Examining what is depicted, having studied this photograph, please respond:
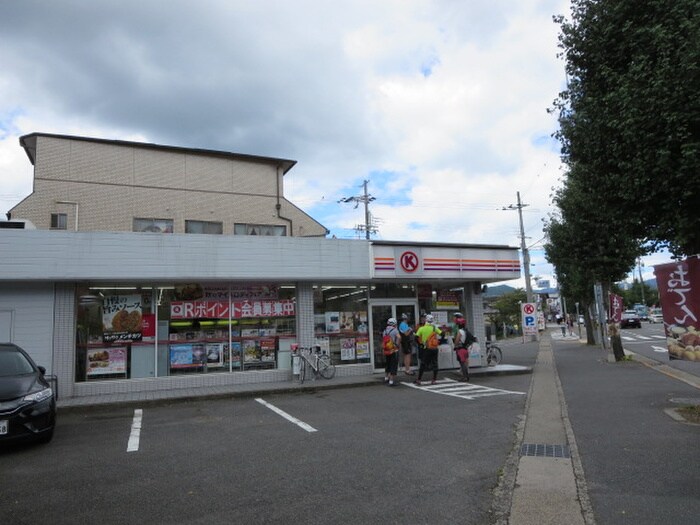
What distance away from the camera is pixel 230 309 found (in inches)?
525

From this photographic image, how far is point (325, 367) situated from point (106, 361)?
554cm

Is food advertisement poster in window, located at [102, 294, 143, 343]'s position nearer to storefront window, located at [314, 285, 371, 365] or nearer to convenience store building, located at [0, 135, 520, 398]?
convenience store building, located at [0, 135, 520, 398]

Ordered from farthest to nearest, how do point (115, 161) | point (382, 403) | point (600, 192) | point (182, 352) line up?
point (115, 161), point (182, 352), point (382, 403), point (600, 192)

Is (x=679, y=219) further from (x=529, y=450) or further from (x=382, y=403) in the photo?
(x=382, y=403)

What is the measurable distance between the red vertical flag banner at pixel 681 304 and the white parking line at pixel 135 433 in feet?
27.3

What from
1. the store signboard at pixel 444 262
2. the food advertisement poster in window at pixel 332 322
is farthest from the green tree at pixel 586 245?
the food advertisement poster in window at pixel 332 322

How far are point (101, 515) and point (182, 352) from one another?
861cm

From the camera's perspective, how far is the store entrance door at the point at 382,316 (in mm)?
14953

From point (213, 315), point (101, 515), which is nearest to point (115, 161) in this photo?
point (213, 315)

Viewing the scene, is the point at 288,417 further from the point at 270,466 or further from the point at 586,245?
the point at 586,245

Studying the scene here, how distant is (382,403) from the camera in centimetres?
1020

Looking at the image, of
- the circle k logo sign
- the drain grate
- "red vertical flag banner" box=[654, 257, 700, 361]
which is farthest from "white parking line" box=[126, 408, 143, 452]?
"red vertical flag banner" box=[654, 257, 700, 361]

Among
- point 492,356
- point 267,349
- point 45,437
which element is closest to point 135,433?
point 45,437

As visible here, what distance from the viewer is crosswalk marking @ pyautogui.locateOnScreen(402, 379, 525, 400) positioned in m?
11.1
